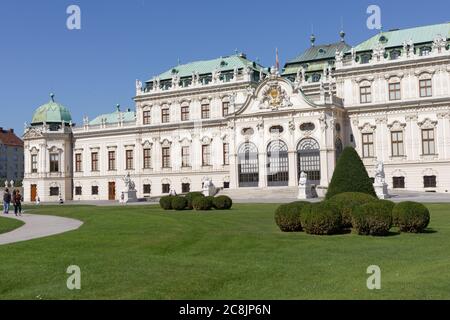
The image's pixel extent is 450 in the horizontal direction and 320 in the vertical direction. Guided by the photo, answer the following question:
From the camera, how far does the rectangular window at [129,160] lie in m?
79.4

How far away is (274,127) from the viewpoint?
6494 centimetres

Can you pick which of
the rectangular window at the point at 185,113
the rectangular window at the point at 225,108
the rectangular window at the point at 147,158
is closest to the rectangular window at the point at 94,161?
the rectangular window at the point at 147,158

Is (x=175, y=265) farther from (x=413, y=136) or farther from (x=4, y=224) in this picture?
(x=413, y=136)

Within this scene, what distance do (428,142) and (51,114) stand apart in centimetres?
5557

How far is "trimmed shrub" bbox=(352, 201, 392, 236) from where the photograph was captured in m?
20.9

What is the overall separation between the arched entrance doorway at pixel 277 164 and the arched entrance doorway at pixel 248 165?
1628mm

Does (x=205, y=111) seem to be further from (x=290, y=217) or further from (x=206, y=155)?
(x=290, y=217)

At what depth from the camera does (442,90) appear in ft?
196

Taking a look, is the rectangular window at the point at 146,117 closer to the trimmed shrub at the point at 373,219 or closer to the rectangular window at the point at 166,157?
the rectangular window at the point at 166,157

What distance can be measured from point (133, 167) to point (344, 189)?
52.2 meters

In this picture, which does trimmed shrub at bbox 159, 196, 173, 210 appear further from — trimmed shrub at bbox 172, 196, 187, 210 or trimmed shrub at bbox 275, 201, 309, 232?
trimmed shrub at bbox 275, 201, 309, 232

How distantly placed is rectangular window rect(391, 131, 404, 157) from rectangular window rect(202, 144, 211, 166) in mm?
23946

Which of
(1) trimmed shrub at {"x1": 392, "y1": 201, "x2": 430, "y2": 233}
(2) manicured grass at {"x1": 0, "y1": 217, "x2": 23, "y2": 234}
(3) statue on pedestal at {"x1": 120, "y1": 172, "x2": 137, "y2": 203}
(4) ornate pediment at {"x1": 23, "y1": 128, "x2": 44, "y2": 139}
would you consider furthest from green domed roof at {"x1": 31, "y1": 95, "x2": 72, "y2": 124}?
(1) trimmed shrub at {"x1": 392, "y1": 201, "x2": 430, "y2": 233}
